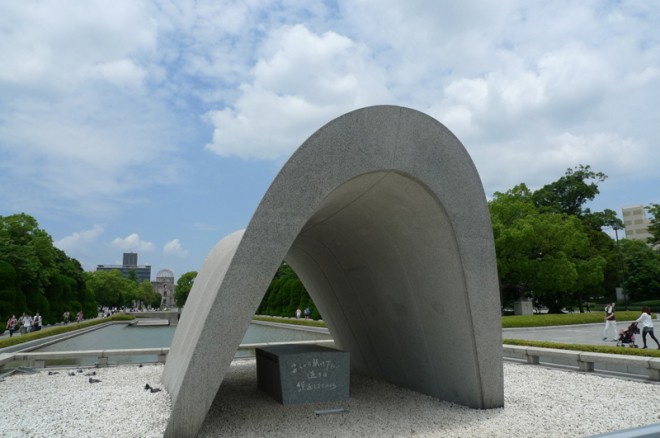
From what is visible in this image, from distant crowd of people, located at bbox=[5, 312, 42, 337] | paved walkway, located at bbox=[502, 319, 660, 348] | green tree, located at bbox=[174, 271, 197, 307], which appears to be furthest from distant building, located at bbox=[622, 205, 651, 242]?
distant crowd of people, located at bbox=[5, 312, 42, 337]

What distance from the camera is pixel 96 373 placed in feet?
39.1

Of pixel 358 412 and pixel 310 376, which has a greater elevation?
pixel 310 376

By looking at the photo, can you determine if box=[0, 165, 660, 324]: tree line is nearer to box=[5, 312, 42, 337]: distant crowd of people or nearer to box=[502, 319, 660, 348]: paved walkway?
box=[5, 312, 42, 337]: distant crowd of people

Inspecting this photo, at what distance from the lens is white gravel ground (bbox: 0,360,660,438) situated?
20.9 feet

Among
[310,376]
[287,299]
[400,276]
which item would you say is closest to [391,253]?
[400,276]

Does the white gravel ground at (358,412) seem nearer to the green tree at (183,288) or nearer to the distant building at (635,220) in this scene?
the green tree at (183,288)

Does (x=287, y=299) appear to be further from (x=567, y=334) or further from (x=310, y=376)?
(x=310, y=376)

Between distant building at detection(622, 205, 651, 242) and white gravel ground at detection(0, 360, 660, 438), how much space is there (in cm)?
9851

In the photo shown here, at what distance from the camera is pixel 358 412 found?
24.2ft

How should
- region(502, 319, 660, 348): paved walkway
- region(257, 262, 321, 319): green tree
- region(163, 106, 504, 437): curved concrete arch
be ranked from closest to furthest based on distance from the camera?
region(163, 106, 504, 437): curved concrete arch < region(502, 319, 660, 348): paved walkway < region(257, 262, 321, 319): green tree

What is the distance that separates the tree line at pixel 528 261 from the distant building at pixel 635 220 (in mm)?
46819

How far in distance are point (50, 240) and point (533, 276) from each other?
38.6 meters

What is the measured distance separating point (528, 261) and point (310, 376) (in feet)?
93.2

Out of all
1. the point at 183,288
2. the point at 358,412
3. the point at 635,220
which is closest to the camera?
the point at 358,412
